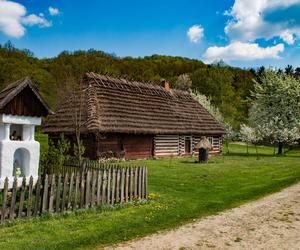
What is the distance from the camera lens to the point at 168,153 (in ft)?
104

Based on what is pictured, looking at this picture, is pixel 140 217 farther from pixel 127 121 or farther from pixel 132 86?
pixel 132 86

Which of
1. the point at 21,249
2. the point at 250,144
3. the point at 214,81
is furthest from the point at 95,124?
the point at 214,81

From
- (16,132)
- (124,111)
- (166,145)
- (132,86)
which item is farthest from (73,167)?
(132,86)

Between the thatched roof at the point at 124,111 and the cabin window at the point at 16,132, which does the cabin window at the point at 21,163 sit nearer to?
the cabin window at the point at 16,132

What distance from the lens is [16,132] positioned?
11430 millimetres

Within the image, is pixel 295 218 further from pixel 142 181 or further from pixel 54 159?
pixel 54 159

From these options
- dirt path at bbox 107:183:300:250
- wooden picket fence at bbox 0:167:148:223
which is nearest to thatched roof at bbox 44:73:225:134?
wooden picket fence at bbox 0:167:148:223

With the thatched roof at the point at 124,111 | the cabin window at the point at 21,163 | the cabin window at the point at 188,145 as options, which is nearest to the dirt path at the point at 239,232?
the cabin window at the point at 21,163

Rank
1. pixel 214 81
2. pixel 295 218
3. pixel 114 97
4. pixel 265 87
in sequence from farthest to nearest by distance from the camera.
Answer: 1. pixel 214 81
2. pixel 265 87
3. pixel 114 97
4. pixel 295 218

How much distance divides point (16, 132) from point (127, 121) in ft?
53.5

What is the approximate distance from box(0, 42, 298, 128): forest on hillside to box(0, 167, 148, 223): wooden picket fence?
64.0ft

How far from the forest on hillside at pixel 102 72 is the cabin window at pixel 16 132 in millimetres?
18247

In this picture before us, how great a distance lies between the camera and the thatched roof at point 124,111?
26.0 m

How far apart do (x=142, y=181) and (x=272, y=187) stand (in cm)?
622
